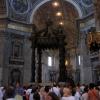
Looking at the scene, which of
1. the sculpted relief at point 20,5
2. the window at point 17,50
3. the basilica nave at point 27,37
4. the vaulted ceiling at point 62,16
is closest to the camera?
the basilica nave at point 27,37

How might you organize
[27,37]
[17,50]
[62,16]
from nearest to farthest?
[17,50] → [27,37] → [62,16]

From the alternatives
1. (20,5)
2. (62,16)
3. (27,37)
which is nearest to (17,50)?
(27,37)

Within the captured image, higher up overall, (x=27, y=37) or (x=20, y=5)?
(x=20, y=5)

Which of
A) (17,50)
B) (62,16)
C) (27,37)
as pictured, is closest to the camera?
(17,50)

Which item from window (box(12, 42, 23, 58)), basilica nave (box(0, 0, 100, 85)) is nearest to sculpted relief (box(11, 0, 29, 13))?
basilica nave (box(0, 0, 100, 85))

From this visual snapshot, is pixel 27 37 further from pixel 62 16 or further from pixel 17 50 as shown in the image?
pixel 62 16

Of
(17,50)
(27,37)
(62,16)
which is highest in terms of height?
(62,16)

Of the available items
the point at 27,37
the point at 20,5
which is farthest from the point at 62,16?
the point at 27,37

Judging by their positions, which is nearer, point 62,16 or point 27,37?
point 27,37

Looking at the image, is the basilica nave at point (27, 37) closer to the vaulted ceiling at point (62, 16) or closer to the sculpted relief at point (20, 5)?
the sculpted relief at point (20, 5)

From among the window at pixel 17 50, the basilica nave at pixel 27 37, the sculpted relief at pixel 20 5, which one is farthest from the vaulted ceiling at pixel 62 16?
the window at pixel 17 50

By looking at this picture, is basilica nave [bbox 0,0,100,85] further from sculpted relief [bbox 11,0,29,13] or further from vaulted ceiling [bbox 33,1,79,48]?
vaulted ceiling [bbox 33,1,79,48]

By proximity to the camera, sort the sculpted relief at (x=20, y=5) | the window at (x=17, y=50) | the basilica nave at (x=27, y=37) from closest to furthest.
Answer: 1. the basilica nave at (x=27, y=37)
2. the window at (x=17, y=50)
3. the sculpted relief at (x=20, y=5)

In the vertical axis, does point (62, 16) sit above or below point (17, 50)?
above
